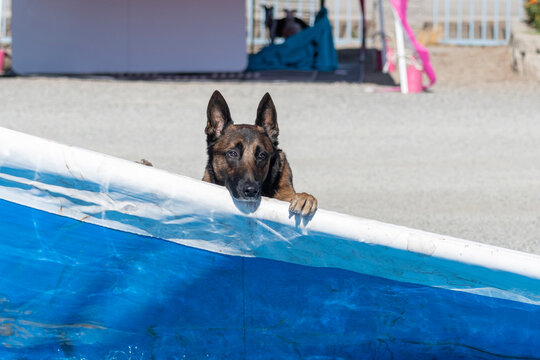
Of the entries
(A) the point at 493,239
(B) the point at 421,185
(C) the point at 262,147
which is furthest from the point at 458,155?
(C) the point at 262,147

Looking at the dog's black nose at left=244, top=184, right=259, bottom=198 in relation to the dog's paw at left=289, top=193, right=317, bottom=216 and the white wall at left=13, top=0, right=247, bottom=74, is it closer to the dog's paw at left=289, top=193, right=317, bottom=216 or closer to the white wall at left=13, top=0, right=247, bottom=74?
the dog's paw at left=289, top=193, right=317, bottom=216

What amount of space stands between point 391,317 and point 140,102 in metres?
10.0

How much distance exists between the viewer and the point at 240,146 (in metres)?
4.60

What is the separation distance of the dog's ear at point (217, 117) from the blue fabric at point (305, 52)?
13834mm

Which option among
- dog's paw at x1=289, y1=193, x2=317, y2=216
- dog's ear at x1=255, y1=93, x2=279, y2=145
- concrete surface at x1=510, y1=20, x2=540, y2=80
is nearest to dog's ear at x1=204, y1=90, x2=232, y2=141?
dog's ear at x1=255, y1=93, x2=279, y2=145

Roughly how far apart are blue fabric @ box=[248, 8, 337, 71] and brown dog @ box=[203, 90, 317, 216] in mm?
13668

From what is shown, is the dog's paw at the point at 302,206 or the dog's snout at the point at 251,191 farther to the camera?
the dog's snout at the point at 251,191

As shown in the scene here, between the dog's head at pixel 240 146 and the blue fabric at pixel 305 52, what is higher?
the blue fabric at pixel 305 52

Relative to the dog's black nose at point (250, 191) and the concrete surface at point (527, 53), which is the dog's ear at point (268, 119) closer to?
the dog's black nose at point (250, 191)

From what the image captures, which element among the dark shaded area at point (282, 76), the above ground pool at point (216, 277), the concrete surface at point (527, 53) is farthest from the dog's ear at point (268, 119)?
the concrete surface at point (527, 53)

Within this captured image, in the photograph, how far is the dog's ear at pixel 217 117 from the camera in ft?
15.3

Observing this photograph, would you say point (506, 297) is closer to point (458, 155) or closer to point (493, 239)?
point (493, 239)

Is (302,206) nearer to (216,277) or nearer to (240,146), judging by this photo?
(216,277)

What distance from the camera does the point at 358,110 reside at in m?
13.2
